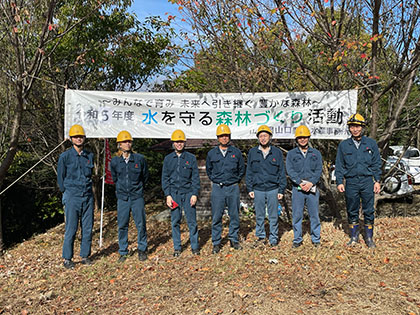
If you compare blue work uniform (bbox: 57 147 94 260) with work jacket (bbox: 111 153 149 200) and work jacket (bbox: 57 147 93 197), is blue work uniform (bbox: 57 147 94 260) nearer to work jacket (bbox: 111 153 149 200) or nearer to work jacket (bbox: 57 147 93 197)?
work jacket (bbox: 57 147 93 197)

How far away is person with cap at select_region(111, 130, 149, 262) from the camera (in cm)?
589

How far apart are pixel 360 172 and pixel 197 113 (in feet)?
9.93

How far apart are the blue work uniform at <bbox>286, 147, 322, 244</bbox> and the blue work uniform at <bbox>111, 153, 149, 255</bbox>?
2375mm

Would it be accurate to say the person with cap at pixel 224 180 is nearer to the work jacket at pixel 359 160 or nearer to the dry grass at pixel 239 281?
the dry grass at pixel 239 281

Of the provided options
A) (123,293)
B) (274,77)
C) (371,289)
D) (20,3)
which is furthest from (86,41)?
(371,289)

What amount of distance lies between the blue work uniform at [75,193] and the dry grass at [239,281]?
49 cm

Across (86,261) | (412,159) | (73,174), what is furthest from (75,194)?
(412,159)

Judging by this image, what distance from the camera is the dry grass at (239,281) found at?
13.4 ft

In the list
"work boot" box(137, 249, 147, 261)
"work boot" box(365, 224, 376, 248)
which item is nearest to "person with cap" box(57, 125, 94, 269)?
"work boot" box(137, 249, 147, 261)

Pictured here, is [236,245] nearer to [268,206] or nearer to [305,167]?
[268,206]

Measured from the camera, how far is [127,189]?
589 cm

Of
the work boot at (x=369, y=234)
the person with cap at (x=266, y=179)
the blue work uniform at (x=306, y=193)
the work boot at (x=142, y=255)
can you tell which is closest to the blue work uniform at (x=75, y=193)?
the work boot at (x=142, y=255)

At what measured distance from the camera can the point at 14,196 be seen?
38.7 feet

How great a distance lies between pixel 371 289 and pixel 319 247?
4.87 ft
